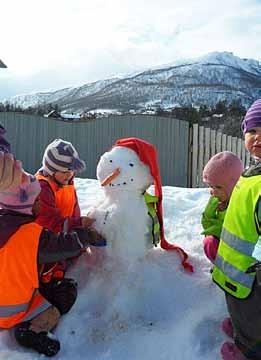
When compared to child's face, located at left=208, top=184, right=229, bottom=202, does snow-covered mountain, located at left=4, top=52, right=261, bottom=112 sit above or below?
above

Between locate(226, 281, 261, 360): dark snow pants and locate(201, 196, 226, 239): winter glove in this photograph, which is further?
locate(201, 196, 226, 239): winter glove

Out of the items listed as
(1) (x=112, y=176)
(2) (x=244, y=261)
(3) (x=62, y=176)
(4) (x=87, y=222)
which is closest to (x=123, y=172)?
(1) (x=112, y=176)

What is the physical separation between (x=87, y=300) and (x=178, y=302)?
516 mm

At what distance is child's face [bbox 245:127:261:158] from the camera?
7.39 feet

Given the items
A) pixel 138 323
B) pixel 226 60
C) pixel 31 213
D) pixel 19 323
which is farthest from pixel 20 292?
pixel 226 60

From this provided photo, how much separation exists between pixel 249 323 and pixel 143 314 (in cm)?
72

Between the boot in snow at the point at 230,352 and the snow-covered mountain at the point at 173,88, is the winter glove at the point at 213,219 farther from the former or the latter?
the snow-covered mountain at the point at 173,88

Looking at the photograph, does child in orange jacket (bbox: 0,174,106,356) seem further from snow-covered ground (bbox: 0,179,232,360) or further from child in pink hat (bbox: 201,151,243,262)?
child in pink hat (bbox: 201,151,243,262)

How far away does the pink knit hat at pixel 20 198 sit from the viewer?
7.98ft

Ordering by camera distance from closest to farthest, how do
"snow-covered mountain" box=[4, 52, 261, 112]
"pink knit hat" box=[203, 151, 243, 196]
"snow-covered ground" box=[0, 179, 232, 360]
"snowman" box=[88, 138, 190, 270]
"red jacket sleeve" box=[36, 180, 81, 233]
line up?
"snow-covered ground" box=[0, 179, 232, 360] < "pink knit hat" box=[203, 151, 243, 196] < "snowman" box=[88, 138, 190, 270] < "red jacket sleeve" box=[36, 180, 81, 233] < "snow-covered mountain" box=[4, 52, 261, 112]

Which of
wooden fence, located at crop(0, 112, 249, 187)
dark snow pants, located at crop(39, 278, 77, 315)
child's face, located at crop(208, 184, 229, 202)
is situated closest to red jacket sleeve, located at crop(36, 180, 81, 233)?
dark snow pants, located at crop(39, 278, 77, 315)

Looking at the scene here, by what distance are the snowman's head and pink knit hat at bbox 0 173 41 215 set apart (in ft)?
1.92

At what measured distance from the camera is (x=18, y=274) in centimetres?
242

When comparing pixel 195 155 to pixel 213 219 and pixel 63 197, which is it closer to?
pixel 63 197
